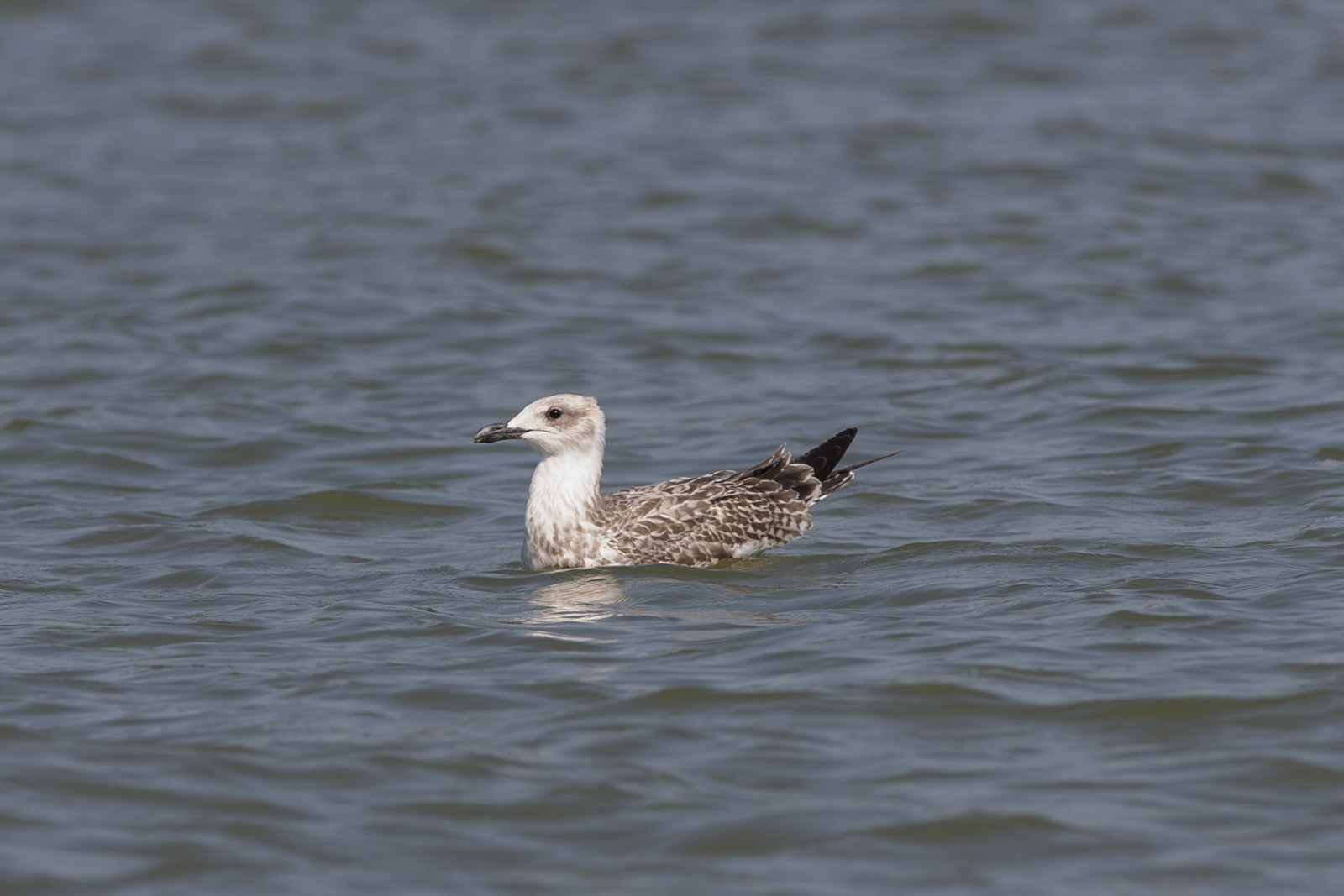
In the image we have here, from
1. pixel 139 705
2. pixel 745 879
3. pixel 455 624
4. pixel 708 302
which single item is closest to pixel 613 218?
pixel 708 302

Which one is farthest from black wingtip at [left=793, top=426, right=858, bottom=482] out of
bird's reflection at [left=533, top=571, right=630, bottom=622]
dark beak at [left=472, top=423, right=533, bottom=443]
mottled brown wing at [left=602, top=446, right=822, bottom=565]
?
dark beak at [left=472, top=423, right=533, bottom=443]

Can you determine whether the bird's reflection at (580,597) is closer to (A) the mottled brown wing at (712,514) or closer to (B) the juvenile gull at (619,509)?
(B) the juvenile gull at (619,509)

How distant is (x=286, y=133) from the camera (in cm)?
2352

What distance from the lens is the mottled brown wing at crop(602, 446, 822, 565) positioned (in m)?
10.1

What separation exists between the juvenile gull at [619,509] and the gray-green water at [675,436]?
18cm

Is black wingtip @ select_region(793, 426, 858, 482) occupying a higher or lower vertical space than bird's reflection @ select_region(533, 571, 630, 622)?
higher

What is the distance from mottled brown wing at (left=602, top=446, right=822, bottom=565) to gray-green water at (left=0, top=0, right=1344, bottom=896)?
155 millimetres

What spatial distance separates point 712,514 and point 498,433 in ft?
4.62

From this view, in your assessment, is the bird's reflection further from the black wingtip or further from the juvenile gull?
the black wingtip

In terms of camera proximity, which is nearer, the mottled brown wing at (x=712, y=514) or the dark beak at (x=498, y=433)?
the dark beak at (x=498, y=433)

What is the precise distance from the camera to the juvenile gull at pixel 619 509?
9.92 m

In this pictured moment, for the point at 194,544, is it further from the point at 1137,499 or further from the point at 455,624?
the point at 1137,499

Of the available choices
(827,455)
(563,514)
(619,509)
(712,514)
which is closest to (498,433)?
(563,514)

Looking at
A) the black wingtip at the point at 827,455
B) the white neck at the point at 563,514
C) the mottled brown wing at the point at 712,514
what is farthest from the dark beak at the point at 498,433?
the black wingtip at the point at 827,455
